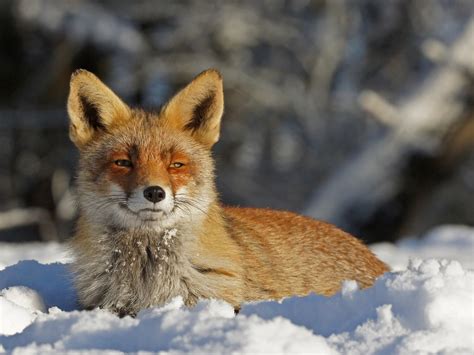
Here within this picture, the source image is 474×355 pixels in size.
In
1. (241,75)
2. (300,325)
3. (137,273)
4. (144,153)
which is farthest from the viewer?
(241,75)

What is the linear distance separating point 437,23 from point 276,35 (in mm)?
3327

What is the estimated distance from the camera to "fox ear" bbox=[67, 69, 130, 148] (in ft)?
18.8

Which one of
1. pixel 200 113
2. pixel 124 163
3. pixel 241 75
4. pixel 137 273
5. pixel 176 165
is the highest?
pixel 241 75

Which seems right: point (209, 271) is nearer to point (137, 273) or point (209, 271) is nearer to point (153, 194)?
point (137, 273)

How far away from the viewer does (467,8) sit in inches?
698

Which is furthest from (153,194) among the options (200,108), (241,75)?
(241,75)

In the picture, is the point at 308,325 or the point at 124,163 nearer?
the point at 308,325

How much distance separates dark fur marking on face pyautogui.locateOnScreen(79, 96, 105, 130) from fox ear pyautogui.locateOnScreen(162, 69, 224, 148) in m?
0.44

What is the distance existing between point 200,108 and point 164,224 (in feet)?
3.32

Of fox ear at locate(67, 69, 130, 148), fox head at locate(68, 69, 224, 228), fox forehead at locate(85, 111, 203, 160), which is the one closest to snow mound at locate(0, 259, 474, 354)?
fox head at locate(68, 69, 224, 228)

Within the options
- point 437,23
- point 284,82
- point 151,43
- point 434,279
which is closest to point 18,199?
point 151,43

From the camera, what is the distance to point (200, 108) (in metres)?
5.91

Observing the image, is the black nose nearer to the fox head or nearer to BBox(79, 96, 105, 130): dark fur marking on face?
the fox head

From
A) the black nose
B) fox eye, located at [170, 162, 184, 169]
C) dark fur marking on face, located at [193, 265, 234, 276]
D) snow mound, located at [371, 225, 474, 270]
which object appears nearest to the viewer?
the black nose
